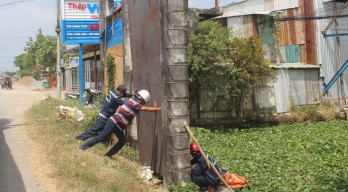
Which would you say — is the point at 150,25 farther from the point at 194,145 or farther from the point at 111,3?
the point at 111,3

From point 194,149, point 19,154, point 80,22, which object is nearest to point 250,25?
point 80,22

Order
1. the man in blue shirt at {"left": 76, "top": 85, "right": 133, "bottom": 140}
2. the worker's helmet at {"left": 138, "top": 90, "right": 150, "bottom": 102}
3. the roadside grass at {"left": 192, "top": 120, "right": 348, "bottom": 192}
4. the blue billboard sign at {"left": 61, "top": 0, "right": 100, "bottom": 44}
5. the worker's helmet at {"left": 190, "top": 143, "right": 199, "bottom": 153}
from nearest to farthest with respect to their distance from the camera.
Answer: the worker's helmet at {"left": 190, "top": 143, "right": 199, "bottom": 153}, the worker's helmet at {"left": 138, "top": 90, "right": 150, "bottom": 102}, the roadside grass at {"left": 192, "top": 120, "right": 348, "bottom": 192}, the man in blue shirt at {"left": 76, "top": 85, "right": 133, "bottom": 140}, the blue billboard sign at {"left": 61, "top": 0, "right": 100, "bottom": 44}

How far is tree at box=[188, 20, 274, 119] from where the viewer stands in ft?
48.2

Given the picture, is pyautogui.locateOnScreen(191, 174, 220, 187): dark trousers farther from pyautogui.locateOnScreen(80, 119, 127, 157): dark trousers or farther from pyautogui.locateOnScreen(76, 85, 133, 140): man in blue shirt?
pyautogui.locateOnScreen(76, 85, 133, 140): man in blue shirt

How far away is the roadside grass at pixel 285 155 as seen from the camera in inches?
298

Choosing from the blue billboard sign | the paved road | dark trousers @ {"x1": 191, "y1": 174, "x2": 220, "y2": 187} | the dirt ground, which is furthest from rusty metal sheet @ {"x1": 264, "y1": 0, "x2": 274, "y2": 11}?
dark trousers @ {"x1": 191, "y1": 174, "x2": 220, "y2": 187}

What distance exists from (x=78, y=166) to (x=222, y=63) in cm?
954

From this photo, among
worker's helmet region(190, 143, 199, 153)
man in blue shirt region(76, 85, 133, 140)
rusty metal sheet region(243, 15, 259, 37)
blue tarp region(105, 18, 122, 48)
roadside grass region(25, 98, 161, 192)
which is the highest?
rusty metal sheet region(243, 15, 259, 37)

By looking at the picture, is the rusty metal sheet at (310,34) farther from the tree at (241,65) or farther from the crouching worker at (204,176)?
the crouching worker at (204,176)

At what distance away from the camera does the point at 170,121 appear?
665cm

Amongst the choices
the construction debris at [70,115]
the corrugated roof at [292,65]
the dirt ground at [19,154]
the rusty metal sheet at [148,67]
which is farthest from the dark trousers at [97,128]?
the corrugated roof at [292,65]

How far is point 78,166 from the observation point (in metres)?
6.79

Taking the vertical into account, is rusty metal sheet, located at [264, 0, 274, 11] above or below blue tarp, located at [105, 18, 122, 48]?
above

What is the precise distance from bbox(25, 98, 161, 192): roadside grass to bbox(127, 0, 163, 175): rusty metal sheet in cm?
55
